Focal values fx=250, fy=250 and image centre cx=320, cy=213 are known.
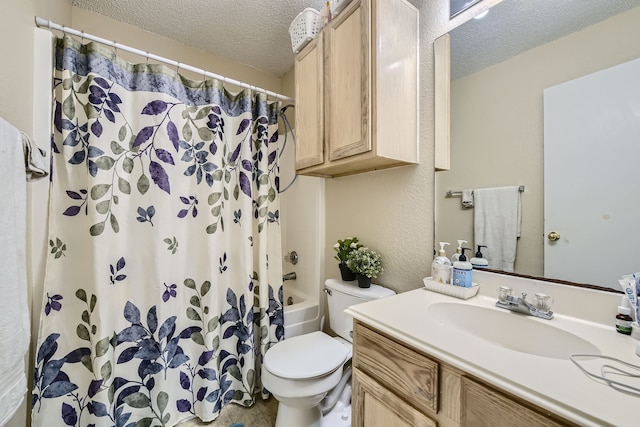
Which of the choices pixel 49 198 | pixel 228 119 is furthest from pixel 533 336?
pixel 49 198

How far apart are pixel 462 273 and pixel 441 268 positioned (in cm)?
8

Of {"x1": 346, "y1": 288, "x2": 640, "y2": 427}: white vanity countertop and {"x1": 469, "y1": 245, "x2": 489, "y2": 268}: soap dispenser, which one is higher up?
{"x1": 469, "y1": 245, "x2": 489, "y2": 268}: soap dispenser

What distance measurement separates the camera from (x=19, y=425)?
1062mm

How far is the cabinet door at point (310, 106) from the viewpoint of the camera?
136 centimetres

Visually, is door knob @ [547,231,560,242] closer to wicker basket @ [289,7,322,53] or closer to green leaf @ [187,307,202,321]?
wicker basket @ [289,7,322,53]

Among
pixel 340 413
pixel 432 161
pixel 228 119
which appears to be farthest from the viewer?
pixel 228 119

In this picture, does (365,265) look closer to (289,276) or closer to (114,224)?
(289,276)

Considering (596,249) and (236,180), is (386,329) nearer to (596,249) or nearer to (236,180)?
(596,249)

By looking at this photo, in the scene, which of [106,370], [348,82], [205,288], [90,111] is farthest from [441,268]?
[90,111]

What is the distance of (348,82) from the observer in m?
1.19

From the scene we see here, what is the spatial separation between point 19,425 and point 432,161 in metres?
2.16

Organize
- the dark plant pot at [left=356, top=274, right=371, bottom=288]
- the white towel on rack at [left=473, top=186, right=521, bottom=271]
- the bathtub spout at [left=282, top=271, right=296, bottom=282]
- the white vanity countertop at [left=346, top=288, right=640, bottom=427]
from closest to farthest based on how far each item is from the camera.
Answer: the white vanity countertop at [left=346, top=288, right=640, bottom=427]
the white towel on rack at [left=473, top=186, right=521, bottom=271]
the dark plant pot at [left=356, top=274, right=371, bottom=288]
the bathtub spout at [left=282, top=271, right=296, bottom=282]

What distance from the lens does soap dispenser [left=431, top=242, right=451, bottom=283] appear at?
1073 millimetres

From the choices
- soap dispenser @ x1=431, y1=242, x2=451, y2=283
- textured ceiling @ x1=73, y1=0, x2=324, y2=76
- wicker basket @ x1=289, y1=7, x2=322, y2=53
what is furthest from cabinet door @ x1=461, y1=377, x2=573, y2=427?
textured ceiling @ x1=73, y1=0, x2=324, y2=76
